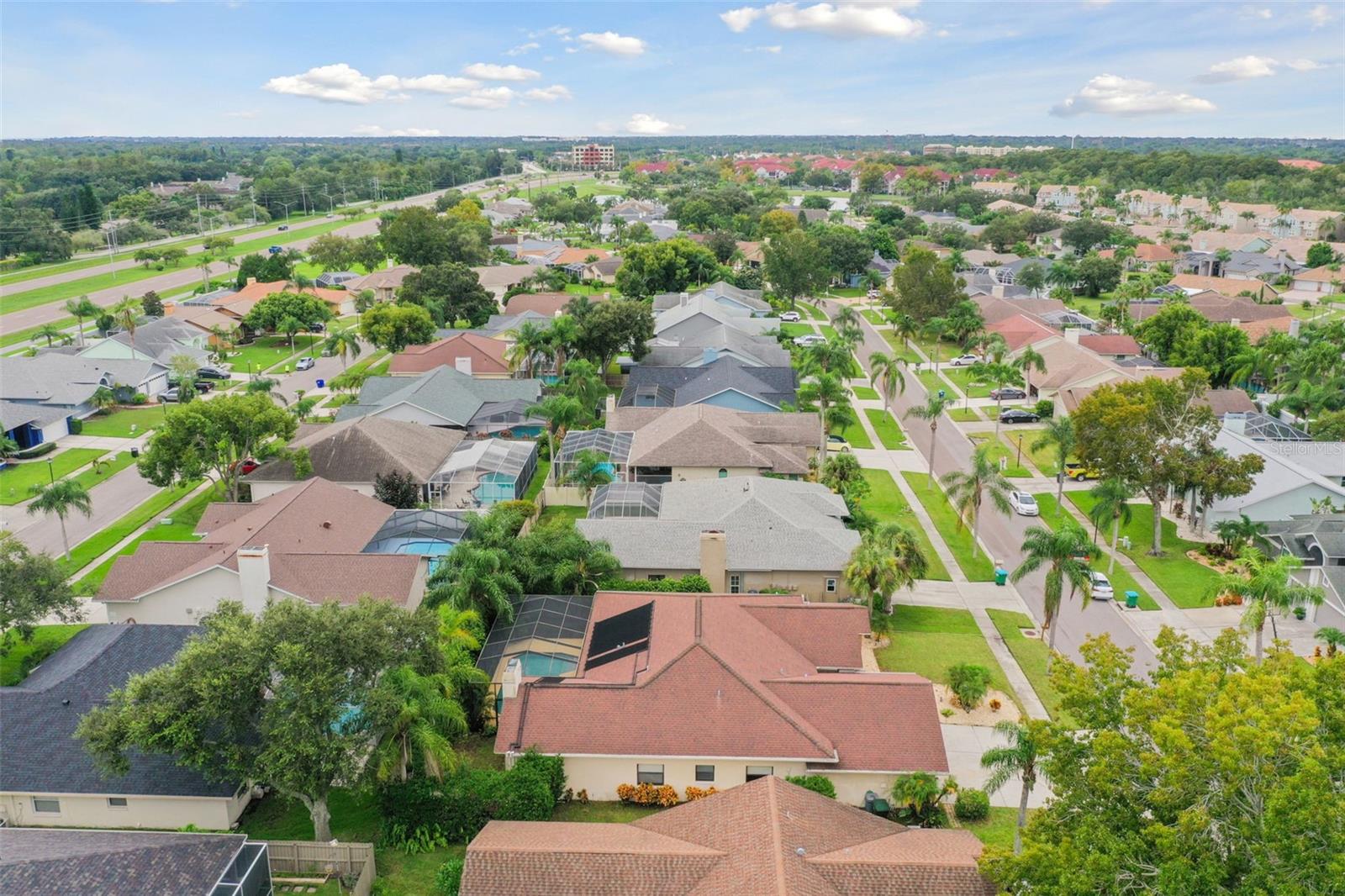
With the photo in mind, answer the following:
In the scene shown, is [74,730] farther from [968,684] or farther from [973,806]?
[968,684]

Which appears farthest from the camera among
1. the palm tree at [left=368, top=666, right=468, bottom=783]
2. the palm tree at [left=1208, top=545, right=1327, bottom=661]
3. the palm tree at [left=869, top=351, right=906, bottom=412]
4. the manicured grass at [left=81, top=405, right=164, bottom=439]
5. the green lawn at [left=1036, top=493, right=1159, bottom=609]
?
the manicured grass at [left=81, top=405, right=164, bottom=439]

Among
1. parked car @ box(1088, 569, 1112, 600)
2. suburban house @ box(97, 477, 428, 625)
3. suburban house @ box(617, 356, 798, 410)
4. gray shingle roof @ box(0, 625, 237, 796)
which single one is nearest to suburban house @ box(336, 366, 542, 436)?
suburban house @ box(617, 356, 798, 410)

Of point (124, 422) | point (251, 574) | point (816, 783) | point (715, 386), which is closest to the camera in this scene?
point (816, 783)

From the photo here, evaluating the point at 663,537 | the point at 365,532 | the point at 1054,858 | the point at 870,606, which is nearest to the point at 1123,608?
the point at 870,606

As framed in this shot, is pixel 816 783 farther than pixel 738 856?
Yes

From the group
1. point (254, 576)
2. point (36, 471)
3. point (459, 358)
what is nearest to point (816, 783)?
point (254, 576)

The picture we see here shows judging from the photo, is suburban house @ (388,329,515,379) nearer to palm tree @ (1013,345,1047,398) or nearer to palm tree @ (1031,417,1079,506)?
palm tree @ (1013,345,1047,398)
